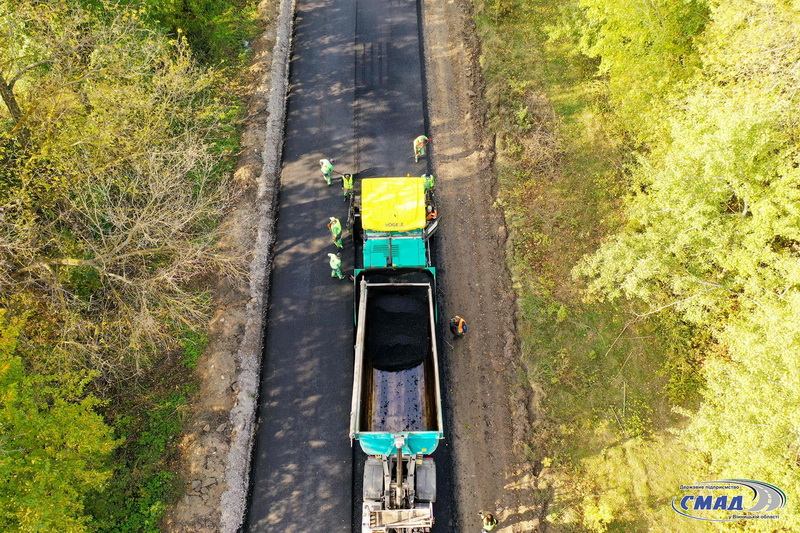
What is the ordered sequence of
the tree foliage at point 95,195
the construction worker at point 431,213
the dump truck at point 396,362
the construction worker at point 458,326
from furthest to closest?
the construction worker at point 431,213 < the construction worker at point 458,326 < the tree foliage at point 95,195 < the dump truck at point 396,362

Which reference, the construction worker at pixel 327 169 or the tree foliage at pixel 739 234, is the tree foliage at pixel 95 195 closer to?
the construction worker at pixel 327 169

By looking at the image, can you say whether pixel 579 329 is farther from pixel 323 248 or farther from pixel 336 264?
pixel 323 248

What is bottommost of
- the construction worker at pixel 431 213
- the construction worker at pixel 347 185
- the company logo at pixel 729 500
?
the company logo at pixel 729 500

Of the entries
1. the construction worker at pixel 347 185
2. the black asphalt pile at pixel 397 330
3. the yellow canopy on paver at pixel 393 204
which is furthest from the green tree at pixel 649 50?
the construction worker at pixel 347 185

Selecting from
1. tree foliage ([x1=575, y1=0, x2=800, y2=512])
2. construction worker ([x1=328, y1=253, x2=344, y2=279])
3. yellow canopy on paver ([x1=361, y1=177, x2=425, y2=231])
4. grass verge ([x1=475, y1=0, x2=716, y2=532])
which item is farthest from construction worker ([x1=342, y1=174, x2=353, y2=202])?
tree foliage ([x1=575, y1=0, x2=800, y2=512])

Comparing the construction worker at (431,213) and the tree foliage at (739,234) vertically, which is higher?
the construction worker at (431,213)

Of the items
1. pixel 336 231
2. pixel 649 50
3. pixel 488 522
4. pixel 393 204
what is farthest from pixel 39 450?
pixel 649 50
